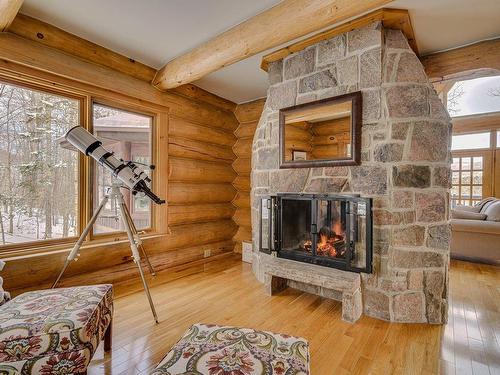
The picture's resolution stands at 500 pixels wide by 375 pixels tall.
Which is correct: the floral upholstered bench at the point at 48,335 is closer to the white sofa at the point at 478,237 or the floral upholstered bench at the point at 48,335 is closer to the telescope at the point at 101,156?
the telescope at the point at 101,156

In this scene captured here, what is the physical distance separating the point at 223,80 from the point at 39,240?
2666 mm

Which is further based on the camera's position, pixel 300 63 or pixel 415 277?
pixel 300 63

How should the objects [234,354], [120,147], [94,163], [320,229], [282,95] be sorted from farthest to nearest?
[120,147], [282,95], [94,163], [320,229], [234,354]

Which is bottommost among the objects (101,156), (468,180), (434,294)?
(434,294)

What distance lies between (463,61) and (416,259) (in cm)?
203

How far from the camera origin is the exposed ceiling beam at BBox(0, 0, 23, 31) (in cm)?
173

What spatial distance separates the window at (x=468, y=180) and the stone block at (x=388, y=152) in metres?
5.33

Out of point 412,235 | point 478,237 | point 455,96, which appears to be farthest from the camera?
point 455,96

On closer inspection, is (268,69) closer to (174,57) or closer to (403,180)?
(174,57)

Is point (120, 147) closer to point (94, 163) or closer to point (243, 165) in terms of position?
point (94, 163)

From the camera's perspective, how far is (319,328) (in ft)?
6.50

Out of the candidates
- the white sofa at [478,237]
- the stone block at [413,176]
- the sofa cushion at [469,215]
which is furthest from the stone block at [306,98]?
the sofa cushion at [469,215]

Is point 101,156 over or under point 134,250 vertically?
over

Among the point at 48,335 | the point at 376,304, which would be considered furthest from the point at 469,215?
the point at 48,335
